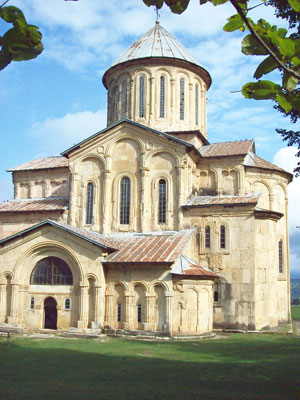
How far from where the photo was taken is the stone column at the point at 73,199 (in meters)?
23.2

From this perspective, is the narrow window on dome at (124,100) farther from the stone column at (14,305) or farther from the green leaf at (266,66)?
the green leaf at (266,66)

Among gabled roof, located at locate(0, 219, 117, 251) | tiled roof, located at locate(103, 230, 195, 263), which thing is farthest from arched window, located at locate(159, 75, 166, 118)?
gabled roof, located at locate(0, 219, 117, 251)

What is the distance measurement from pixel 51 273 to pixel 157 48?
14.6 m

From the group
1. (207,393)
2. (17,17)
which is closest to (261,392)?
(207,393)

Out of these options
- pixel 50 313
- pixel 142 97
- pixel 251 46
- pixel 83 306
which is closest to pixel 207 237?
pixel 83 306

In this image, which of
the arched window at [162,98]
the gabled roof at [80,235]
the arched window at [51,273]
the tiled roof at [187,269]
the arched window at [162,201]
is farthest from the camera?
the arched window at [162,98]

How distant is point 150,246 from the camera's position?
2028 centimetres

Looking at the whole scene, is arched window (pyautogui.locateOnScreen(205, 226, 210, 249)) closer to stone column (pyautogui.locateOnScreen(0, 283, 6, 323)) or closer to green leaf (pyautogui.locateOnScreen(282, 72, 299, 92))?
stone column (pyautogui.locateOnScreen(0, 283, 6, 323))

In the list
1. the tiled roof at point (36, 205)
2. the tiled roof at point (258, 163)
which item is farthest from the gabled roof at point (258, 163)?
the tiled roof at point (36, 205)

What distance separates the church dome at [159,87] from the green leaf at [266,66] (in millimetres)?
22368

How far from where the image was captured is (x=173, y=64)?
1025 inches

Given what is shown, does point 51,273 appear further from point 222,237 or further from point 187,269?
point 222,237

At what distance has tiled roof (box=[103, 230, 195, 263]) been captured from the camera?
19156mm

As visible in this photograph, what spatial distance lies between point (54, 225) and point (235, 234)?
8.41 meters
